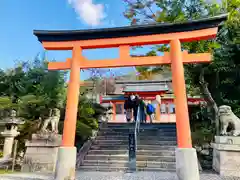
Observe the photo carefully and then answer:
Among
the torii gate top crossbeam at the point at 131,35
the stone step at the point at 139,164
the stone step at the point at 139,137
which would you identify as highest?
the torii gate top crossbeam at the point at 131,35

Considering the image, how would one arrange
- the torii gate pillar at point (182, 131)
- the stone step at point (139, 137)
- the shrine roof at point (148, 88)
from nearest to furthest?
the torii gate pillar at point (182, 131), the stone step at point (139, 137), the shrine roof at point (148, 88)

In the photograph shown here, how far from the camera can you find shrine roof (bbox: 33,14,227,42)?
521 cm

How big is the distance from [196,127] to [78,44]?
7194mm

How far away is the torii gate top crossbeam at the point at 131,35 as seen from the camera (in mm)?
5257

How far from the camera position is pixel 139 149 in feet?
24.0

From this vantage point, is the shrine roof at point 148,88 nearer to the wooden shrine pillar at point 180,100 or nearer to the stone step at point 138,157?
the stone step at point 138,157

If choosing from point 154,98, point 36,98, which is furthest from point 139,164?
point 154,98

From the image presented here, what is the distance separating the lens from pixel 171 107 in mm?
18391

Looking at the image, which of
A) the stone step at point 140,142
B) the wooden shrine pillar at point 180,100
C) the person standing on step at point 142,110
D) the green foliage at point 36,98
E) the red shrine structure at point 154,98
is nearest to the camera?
the wooden shrine pillar at point 180,100

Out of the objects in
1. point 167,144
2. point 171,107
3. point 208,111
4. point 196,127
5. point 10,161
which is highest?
point 171,107

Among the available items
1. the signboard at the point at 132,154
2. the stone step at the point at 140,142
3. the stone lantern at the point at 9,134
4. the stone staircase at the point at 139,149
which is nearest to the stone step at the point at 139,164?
the stone staircase at the point at 139,149

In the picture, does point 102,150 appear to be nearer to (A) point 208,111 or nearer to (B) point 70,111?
(B) point 70,111

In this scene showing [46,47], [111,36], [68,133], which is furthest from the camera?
[46,47]

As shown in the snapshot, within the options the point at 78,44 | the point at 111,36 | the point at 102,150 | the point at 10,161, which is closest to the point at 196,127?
the point at 102,150
